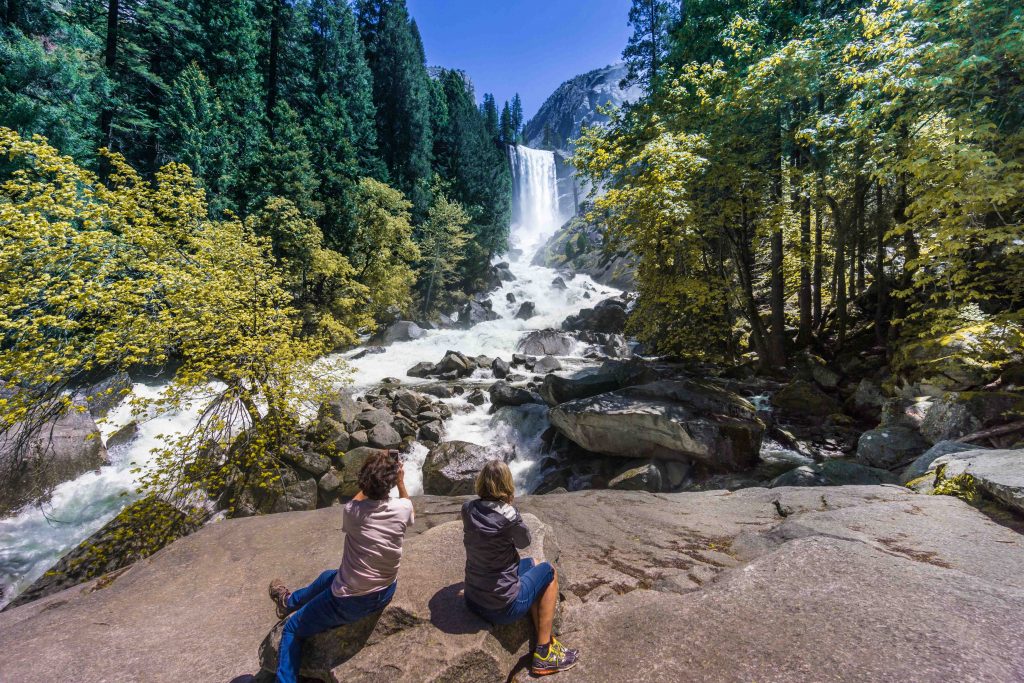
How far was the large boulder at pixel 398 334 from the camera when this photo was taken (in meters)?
25.8

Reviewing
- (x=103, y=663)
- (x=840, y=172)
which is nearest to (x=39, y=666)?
(x=103, y=663)

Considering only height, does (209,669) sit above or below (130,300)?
below

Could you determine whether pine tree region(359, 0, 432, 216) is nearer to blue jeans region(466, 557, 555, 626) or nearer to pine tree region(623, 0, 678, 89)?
pine tree region(623, 0, 678, 89)

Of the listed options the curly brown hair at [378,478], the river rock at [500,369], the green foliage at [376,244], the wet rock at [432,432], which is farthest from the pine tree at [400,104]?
the curly brown hair at [378,478]

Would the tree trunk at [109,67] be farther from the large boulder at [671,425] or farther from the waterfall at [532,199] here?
the waterfall at [532,199]

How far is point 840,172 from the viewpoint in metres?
11.5

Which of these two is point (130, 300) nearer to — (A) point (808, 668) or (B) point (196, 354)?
(B) point (196, 354)

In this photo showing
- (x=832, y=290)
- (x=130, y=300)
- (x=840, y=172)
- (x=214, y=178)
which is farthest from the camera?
(x=214, y=178)

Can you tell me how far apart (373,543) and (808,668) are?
2.84 metres

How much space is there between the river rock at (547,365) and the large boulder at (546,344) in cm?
295

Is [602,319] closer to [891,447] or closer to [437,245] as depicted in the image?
[437,245]

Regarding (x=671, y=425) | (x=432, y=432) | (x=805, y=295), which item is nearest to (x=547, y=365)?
(x=432, y=432)

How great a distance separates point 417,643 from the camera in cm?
286

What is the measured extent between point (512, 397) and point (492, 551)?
11569 millimetres
